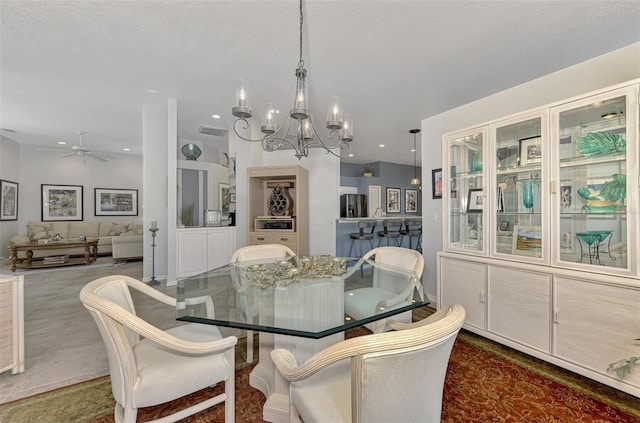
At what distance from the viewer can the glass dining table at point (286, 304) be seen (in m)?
1.22

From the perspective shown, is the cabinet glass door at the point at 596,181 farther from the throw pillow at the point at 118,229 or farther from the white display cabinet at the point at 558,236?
the throw pillow at the point at 118,229

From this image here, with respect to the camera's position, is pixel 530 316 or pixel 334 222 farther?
pixel 334 222

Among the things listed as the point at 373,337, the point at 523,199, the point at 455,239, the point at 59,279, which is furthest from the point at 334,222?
the point at 59,279

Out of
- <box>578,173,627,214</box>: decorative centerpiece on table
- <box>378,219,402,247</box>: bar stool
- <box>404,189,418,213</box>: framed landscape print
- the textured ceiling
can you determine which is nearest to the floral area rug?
<box>578,173,627,214</box>: decorative centerpiece on table

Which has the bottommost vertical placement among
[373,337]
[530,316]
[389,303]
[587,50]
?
[530,316]

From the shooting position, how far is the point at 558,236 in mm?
1987

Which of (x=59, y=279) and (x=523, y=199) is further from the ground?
(x=523, y=199)

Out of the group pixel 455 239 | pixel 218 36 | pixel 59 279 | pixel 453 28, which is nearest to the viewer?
pixel 453 28

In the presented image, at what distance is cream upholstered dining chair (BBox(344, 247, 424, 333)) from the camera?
4.70ft

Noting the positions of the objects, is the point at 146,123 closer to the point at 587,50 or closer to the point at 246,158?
the point at 246,158

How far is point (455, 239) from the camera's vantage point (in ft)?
9.14

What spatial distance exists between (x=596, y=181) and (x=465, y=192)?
3.21 ft

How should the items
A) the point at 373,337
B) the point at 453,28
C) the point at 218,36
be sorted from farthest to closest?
the point at 218,36 → the point at 453,28 → the point at 373,337

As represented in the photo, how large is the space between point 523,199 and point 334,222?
9.77 feet
